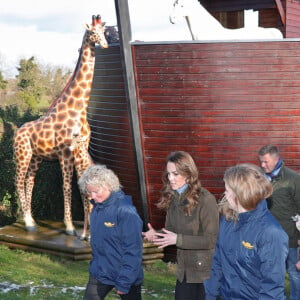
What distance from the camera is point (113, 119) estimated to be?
8.96m

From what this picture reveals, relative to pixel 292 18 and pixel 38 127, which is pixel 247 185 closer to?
pixel 38 127

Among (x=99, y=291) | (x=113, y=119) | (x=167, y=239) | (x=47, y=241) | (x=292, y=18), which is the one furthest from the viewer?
(x=292, y=18)

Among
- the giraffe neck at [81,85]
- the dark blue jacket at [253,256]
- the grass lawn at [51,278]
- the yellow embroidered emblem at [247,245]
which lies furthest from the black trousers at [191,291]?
the giraffe neck at [81,85]

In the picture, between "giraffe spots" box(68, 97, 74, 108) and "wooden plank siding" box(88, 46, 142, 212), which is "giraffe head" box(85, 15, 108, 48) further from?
"giraffe spots" box(68, 97, 74, 108)

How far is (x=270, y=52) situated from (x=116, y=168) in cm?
276

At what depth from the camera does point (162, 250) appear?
338 inches

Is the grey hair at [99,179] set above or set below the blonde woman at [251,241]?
above

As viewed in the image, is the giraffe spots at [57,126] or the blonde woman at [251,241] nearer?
the blonde woman at [251,241]

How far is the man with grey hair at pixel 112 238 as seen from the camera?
3797 millimetres

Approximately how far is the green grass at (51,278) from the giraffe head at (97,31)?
2.82 m

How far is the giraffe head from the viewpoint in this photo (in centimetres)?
826

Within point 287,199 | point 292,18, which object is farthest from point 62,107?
point 287,199

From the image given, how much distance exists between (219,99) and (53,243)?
284 cm

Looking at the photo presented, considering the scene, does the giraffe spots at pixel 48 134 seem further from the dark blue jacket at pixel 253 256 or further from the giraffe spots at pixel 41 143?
the dark blue jacket at pixel 253 256
